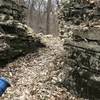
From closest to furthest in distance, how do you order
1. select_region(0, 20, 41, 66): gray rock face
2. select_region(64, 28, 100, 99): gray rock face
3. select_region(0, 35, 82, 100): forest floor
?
select_region(64, 28, 100, 99): gray rock face, select_region(0, 35, 82, 100): forest floor, select_region(0, 20, 41, 66): gray rock face

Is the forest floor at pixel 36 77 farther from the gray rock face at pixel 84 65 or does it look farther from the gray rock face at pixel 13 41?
the gray rock face at pixel 84 65

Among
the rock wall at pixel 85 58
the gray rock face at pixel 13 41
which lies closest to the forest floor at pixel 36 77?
the gray rock face at pixel 13 41

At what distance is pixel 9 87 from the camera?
268 inches

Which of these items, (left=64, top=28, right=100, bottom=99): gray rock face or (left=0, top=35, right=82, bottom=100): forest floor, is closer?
(left=64, top=28, right=100, bottom=99): gray rock face

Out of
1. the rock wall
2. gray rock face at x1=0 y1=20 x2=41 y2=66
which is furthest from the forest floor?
the rock wall

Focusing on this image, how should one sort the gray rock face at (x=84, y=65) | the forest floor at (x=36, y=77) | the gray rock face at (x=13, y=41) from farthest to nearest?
1. the gray rock face at (x=13, y=41)
2. the forest floor at (x=36, y=77)
3. the gray rock face at (x=84, y=65)

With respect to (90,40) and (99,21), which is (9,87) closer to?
(90,40)

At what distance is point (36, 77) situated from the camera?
7.47m

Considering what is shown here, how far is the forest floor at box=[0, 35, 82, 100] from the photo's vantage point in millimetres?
6441

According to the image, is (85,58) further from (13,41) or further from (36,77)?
(13,41)

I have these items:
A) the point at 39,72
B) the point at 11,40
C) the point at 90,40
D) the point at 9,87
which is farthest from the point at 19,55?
the point at 90,40

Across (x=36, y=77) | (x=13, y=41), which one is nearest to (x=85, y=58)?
(x=36, y=77)

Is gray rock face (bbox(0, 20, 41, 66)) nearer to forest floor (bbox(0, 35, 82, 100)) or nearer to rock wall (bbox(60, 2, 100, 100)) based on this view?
forest floor (bbox(0, 35, 82, 100))

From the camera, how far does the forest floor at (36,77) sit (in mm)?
6441
